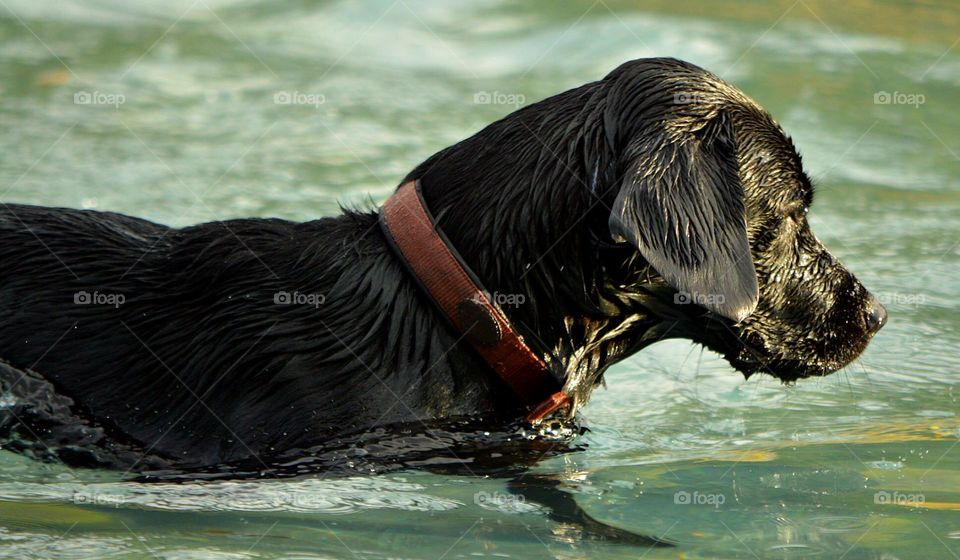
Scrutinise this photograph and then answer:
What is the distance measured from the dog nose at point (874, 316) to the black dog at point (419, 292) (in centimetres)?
28

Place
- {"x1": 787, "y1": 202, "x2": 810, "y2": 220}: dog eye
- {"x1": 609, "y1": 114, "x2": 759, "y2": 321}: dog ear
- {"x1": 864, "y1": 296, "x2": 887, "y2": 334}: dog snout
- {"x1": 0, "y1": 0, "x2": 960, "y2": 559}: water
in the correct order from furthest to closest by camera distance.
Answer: {"x1": 864, "y1": 296, "x2": 887, "y2": 334}: dog snout → {"x1": 787, "y1": 202, "x2": 810, "y2": 220}: dog eye → {"x1": 0, "y1": 0, "x2": 960, "y2": 559}: water → {"x1": 609, "y1": 114, "x2": 759, "y2": 321}: dog ear

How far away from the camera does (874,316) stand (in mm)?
4711

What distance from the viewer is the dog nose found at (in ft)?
15.4

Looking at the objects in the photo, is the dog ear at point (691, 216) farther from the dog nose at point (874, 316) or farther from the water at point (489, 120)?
the dog nose at point (874, 316)

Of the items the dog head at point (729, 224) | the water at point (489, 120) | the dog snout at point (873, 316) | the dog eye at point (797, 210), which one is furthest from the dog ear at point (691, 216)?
the dog snout at point (873, 316)

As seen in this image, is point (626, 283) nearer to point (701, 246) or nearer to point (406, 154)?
point (701, 246)

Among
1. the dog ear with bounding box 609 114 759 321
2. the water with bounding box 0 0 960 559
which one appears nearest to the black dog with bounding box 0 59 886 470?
the dog ear with bounding box 609 114 759 321

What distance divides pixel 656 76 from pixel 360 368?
129 cm

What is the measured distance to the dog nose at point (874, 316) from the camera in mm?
4695

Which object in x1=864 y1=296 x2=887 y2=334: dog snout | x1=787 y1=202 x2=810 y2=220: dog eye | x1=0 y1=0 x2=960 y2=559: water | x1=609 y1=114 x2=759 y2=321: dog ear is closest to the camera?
x1=609 y1=114 x2=759 y2=321: dog ear

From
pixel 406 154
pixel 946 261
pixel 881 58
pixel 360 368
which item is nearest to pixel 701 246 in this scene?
pixel 360 368

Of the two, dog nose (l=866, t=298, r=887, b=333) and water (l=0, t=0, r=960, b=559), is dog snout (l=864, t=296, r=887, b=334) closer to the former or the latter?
dog nose (l=866, t=298, r=887, b=333)

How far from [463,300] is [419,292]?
0.20m

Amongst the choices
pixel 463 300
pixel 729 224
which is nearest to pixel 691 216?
pixel 729 224
